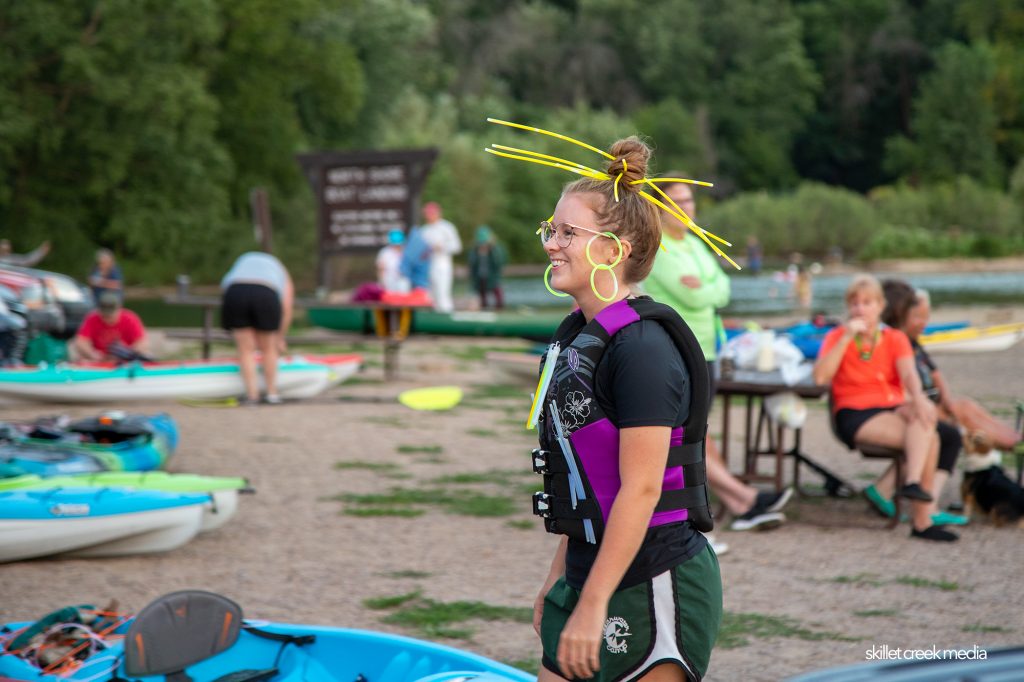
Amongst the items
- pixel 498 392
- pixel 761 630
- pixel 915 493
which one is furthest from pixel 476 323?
pixel 761 630

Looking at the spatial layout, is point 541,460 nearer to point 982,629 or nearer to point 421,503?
point 982,629

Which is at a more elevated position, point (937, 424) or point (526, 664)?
point (937, 424)

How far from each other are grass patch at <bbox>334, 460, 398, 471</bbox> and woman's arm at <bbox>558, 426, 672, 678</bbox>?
21.6ft

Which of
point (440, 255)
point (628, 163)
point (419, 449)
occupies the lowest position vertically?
point (419, 449)

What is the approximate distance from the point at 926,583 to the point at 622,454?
3882 millimetres

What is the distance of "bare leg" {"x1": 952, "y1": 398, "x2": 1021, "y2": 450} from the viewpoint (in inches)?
288

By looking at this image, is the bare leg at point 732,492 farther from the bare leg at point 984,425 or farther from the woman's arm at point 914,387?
the bare leg at point 984,425

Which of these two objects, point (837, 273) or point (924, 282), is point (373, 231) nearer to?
point (924, 282)

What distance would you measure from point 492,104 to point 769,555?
198 feet

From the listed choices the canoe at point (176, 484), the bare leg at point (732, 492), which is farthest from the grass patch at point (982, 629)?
the canoe at point (176, 484)

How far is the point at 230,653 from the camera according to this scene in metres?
4.22

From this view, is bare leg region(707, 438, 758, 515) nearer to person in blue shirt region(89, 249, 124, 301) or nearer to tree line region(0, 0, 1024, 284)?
tree line region(0, 0, 1024, 284)

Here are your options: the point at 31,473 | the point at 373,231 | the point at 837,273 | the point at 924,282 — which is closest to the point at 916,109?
the point at 837,273

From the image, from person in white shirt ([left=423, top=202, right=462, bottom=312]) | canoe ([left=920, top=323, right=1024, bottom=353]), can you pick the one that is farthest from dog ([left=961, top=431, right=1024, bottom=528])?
person in white shirt ([left=423, top=202, right=462, bottom=312])
